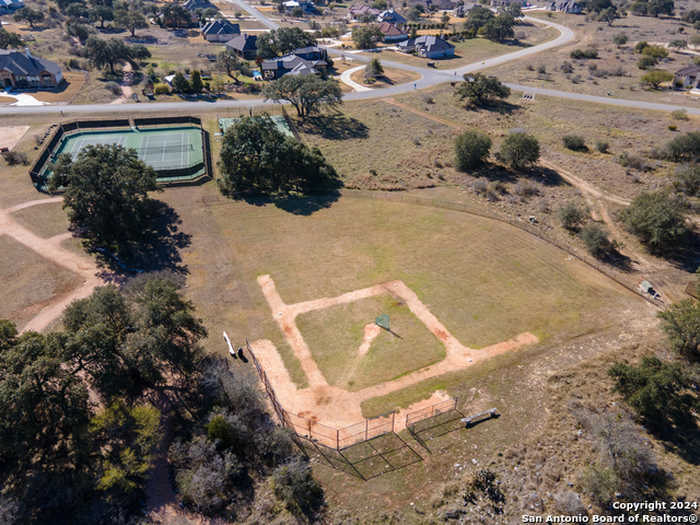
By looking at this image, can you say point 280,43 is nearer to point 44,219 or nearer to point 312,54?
point 312,54

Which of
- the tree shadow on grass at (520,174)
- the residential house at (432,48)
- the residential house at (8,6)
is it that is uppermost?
the residential house at (8,6)

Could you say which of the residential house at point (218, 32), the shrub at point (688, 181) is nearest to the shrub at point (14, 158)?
the residential house at point (218, 32)

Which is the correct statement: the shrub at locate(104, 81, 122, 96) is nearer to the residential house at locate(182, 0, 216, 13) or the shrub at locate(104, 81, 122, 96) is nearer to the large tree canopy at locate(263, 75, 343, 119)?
the large tree canopy at locate(263, 75, 343, 119)

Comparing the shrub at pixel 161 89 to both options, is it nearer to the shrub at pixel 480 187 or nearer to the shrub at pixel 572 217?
the shrub at pixel 480 187

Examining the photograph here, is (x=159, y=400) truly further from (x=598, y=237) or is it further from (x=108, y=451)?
(x=598, y=237)

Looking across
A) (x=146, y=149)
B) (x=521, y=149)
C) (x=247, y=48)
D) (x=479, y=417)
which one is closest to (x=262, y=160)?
(x=146, y=149)

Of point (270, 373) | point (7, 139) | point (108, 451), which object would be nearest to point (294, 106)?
point (7, 139)
